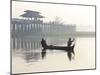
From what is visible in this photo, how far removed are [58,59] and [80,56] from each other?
0.28 m

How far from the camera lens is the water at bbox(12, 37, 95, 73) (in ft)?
7.24

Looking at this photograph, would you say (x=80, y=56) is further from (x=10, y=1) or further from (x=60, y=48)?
(x=10, y=1)

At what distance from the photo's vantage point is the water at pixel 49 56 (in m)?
2.21

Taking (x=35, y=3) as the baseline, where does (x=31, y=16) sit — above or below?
below

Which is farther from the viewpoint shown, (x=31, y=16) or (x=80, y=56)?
(x=80, y=56)

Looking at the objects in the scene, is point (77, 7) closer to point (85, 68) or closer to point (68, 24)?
point (68, 24)

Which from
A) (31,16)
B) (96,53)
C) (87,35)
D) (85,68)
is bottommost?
(85,68)

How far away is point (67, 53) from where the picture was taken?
Result: 94.0 inches

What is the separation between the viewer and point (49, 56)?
231cm
